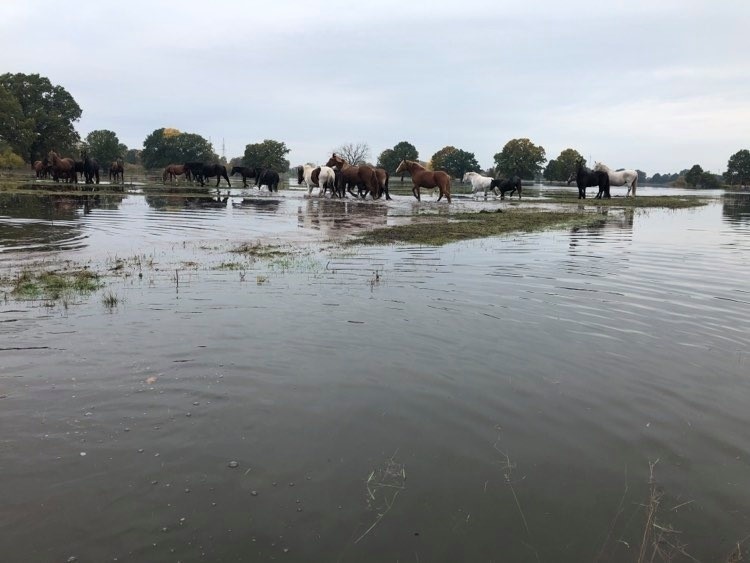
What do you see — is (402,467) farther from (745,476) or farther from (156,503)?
(745,476)

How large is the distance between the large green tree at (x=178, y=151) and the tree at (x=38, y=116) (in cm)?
2811

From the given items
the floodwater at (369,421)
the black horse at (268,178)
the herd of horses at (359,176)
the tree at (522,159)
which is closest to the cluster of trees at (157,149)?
the tree at (522,159)

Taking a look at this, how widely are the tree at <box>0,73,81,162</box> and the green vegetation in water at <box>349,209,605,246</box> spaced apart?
70.1 meters

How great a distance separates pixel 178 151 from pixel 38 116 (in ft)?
122

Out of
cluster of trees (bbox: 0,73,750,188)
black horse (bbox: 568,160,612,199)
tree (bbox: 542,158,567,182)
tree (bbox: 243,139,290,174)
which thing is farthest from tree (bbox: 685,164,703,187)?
black horse (bbox: 568,160,612,199)

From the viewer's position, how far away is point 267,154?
10156 centimetres

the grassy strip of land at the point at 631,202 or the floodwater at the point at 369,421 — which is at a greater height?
the grassy strip of land at the point at 631,202

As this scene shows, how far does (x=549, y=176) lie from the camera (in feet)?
470

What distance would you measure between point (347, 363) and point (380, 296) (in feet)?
8.99

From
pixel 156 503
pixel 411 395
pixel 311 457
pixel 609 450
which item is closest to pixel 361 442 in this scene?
pixel 311 457

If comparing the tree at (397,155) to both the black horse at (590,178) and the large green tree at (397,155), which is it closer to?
the large green tree at (397,155)

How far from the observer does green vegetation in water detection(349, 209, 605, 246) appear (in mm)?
13861

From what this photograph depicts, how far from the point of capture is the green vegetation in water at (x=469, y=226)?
45.5ft

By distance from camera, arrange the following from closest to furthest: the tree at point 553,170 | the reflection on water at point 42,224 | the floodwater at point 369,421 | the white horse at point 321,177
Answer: the floodwater at point 369,421 < the reflection on water at point 42,224 < the white horse at point 321,177 < the tree at point 553,170
